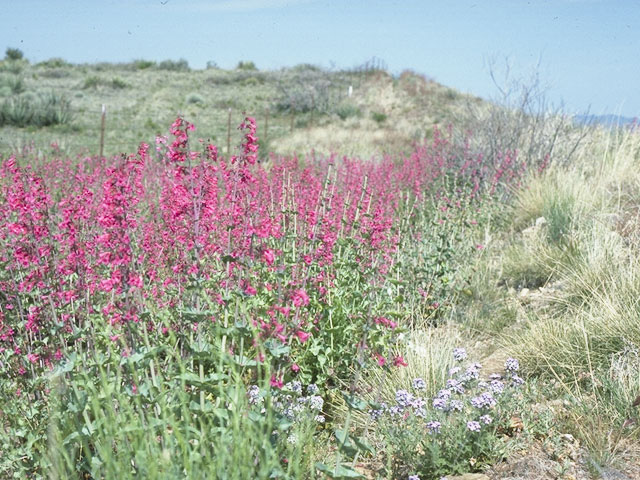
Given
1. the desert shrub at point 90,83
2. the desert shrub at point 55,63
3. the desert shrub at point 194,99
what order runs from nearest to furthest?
the desert shrub at point 194,99 → the desert shrub at point 90,83 → the desert shrub at point 55,63

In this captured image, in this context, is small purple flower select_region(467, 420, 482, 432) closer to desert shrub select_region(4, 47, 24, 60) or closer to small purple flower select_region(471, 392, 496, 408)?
small purple flower select_region(471, 392, 496, 408)

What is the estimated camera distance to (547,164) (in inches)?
403

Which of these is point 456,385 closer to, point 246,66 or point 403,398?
point 403,398

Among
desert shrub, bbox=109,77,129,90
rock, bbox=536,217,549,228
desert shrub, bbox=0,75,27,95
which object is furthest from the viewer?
desert shrub, bbox=109,77,129,90

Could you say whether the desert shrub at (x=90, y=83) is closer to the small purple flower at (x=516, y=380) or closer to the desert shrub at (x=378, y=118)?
the desert shrub at (x=378, y=118)

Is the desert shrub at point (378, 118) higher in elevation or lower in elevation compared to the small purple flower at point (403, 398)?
higher

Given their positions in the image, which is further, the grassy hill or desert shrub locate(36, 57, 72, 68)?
desert shrub locate(36, 57, 72, 68)

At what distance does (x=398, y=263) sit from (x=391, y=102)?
94.8ft

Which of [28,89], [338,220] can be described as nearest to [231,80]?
[28,89]

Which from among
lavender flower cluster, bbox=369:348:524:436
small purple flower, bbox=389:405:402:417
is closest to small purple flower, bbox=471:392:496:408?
lavender flower cluster, bbox=369:348:524:436

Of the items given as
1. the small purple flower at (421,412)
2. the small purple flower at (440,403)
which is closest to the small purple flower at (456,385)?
the small purple flower at (440,403)

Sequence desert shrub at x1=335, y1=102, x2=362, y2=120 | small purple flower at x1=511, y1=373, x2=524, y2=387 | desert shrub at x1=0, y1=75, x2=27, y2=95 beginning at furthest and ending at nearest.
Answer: desert shrub at x1=0, y1=75, x2=27, y2=95 → desert shrub at x1=335, y1=102, x2=362, y2=120 → small purple flower at x1=511, y1=373, x2=524, y2=387

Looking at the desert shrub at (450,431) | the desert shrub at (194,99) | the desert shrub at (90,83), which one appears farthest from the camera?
the desert shrub at (90,83)

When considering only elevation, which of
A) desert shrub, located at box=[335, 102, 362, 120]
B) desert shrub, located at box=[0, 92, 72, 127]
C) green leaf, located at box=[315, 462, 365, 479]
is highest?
desert shrub, located at box=[335, 102, 362, 120]
